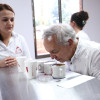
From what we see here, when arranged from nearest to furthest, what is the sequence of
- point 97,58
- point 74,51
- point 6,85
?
1. point 6,85
2. point 97,58
3. point 74,51

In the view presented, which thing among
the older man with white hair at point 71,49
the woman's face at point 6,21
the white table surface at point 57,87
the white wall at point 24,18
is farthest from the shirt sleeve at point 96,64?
the white wall at point 24,18

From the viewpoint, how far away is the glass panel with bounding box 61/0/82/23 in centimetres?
406

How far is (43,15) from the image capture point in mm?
3820

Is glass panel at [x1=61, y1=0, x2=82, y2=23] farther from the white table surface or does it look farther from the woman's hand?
the white table surface

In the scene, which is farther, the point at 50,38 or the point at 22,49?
the point at 22,49

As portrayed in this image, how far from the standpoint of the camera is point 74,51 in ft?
4.33

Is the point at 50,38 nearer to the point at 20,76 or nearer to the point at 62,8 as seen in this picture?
the point at 20,76

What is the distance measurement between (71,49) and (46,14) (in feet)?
9.01

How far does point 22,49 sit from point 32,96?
1.06 meters

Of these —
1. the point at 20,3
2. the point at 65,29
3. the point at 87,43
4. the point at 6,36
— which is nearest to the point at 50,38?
the point at 65,29

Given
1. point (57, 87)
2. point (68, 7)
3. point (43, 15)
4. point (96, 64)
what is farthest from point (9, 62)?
point (68, 7)

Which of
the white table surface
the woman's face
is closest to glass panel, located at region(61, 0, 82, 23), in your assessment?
the woman's face

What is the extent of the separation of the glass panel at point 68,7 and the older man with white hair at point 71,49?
2.84 m

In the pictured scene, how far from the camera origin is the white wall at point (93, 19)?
4471mm
